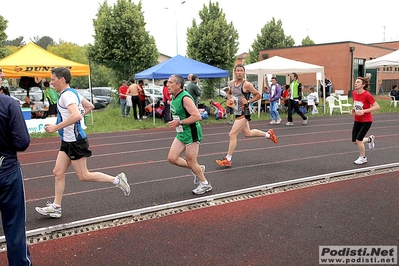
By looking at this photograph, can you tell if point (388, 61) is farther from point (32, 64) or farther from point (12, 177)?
point (12, 177)

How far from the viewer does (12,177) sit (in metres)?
3.01

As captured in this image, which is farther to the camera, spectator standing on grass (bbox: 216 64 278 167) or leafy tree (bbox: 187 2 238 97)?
leafy tree (bbox: 187 2 238 97)

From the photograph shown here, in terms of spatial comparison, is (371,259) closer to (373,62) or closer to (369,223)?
(369,223)

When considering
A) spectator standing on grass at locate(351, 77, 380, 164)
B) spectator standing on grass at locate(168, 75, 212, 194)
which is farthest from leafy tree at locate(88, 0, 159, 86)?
spectator standing on grass at locate(168, 75, 212, 194)

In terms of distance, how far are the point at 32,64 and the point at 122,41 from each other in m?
10.1

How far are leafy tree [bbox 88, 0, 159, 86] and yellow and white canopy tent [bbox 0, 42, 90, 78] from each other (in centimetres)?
791

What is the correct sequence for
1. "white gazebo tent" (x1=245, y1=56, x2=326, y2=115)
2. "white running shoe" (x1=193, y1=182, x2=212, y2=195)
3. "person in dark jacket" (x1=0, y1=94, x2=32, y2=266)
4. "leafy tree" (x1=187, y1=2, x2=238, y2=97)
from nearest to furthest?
"person in dark jacket" (x1=0, y1=94, x2=32, y2=266) → "white running shoe" (x1=193, y1=182, x2=212, y2=195) → "white gazebo tent" (x1=245, y1=56, x2=326, y2=115) → "leafy tree" (x1=187, y1=2, x2=238, y2=97)

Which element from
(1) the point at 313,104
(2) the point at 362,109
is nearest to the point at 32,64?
(2) the point at 362,109

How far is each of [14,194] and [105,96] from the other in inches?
928

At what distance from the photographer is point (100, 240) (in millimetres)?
4109

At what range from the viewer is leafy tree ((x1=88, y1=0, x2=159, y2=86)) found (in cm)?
2294

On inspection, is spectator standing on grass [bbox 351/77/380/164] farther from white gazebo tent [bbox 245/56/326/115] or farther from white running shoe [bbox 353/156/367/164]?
white gazebo tent [bbox 245/56/326/115]

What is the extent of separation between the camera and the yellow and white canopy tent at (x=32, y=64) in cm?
1358

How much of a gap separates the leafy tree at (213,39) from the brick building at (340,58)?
→ 25.2ft
